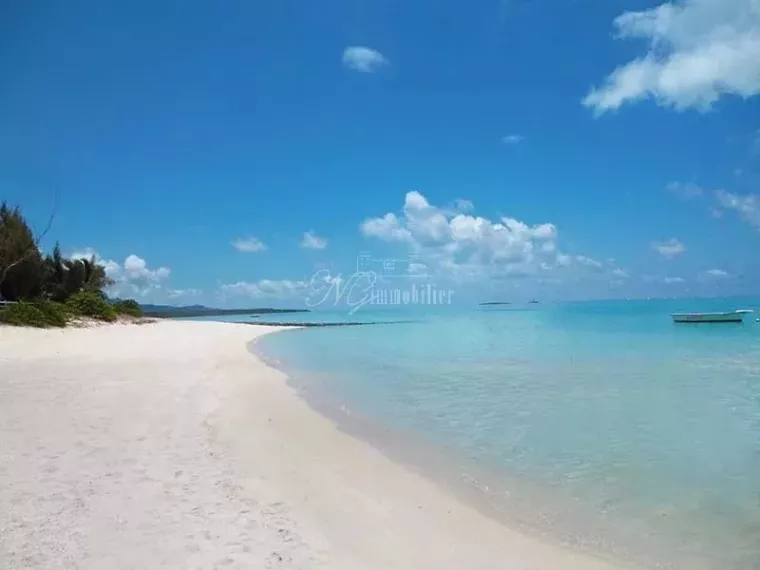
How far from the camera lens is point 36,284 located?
4050cm

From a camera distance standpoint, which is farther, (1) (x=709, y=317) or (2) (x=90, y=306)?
(1) (x=709, y=317)

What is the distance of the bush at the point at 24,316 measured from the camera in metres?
26.0

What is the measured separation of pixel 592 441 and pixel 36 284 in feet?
140

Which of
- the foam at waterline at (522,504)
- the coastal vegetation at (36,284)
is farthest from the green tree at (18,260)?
the foam at waterline at (522,504)

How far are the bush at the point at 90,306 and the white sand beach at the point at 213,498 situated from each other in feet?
106

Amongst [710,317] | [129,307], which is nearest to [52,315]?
[129,307]

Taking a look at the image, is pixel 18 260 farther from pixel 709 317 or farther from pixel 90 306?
pixel 709 317

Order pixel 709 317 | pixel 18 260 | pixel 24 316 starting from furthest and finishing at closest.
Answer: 1. pixel 709 317
2. pixel 18 260
3. pixel 24 316

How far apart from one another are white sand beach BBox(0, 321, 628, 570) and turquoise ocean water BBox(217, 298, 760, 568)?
74cm

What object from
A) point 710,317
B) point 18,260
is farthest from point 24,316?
point 710,317

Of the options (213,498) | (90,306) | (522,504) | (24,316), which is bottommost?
(522,504)

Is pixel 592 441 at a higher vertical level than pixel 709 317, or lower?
lower

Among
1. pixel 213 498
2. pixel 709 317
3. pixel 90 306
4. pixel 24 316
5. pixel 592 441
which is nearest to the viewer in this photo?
pixel 213 498

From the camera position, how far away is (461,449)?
8547mm
